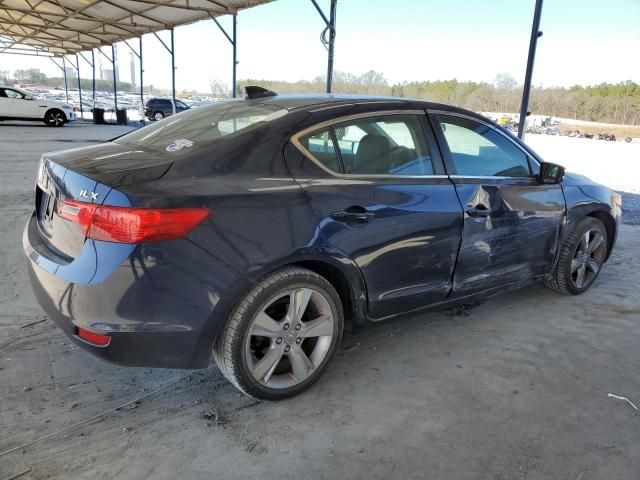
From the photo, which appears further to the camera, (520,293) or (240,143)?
(520,293)

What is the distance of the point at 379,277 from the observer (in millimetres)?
2635

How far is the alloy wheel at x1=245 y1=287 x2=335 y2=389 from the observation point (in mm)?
2352

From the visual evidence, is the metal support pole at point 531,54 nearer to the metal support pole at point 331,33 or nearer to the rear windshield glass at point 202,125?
the metal support pole at point 331,33

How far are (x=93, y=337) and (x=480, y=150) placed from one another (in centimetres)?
260

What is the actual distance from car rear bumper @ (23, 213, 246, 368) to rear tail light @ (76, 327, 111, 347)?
16 millimetres

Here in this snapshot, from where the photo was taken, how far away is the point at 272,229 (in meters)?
2.22

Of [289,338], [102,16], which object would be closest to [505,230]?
[289,338]

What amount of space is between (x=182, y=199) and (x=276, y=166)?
52 cm

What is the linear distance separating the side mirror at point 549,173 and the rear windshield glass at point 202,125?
201 cm

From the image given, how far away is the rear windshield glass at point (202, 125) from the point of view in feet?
8.16

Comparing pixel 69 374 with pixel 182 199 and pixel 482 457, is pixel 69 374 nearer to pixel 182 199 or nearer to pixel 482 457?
pixel 182 199

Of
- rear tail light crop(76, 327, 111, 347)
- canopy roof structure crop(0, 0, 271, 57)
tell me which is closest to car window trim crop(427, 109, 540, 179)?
rear tail light crop(76, 327, 111, 347)

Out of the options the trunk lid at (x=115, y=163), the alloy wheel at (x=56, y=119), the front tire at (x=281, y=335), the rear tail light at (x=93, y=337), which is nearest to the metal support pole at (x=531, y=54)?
the front tire at (x=281, y=335)

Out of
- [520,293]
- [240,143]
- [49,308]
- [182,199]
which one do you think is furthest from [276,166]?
[520,293]
